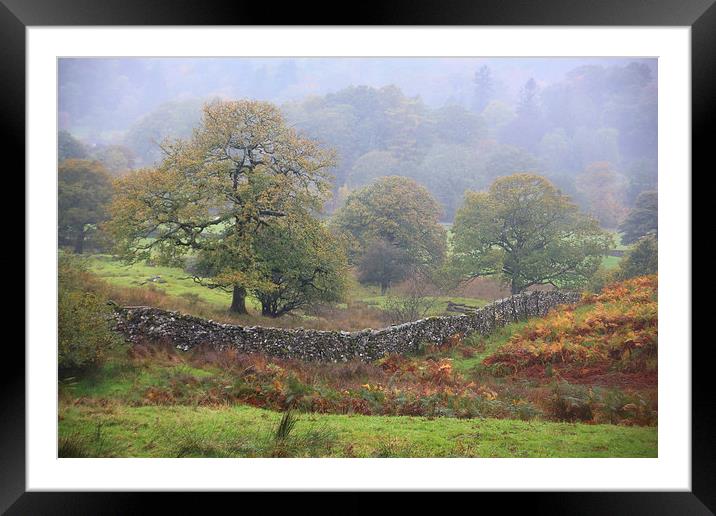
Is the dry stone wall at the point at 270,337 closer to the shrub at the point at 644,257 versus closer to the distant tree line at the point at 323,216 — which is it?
the distant tree line at the point at 323,216

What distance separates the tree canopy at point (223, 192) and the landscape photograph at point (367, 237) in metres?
0.02

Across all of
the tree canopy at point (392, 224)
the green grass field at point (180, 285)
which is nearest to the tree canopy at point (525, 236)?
the tree canopy at point (392, 224)

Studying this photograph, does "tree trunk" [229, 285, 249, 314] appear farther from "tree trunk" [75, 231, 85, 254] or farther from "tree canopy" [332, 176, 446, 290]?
"tree trunk" [75, 231, 85, 254]

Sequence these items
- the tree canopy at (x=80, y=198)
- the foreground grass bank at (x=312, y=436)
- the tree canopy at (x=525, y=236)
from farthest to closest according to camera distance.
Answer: the tree canopy at (x=525, y=236)
the tree canopy at (x=80, y=198)
the foreground grass bank at (x=312, y=436)

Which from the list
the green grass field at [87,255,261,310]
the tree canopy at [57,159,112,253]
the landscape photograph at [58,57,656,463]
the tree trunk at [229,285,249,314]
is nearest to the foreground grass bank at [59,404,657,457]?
the landscape photograph at [58,57,656,463]

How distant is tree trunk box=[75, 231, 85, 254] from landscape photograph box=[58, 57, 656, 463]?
21 mm

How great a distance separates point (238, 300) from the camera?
22.1 ft

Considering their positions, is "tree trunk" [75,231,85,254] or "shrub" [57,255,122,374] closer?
"shrub" [57,255,122,374]

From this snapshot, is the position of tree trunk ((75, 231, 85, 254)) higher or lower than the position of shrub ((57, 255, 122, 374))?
higher

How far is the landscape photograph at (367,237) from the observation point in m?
6.56

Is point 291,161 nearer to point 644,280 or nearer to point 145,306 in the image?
A: point 145,306

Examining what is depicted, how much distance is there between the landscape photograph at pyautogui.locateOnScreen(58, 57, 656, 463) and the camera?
6.56m
